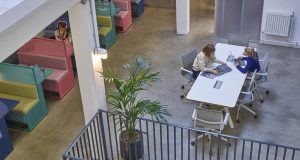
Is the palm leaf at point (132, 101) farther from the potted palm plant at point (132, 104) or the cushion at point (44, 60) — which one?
the cushion at point (44, 60)

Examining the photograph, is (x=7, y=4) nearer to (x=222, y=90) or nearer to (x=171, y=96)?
(x=222, y=90)

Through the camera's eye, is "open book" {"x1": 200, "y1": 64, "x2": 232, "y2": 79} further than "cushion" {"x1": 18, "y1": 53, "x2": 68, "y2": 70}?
No

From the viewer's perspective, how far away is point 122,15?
11977mm

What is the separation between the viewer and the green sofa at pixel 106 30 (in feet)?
36.7

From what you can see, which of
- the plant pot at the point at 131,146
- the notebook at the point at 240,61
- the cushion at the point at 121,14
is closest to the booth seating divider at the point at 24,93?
the plant pot at the point at 131,146

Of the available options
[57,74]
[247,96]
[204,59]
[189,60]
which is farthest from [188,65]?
[57,74]

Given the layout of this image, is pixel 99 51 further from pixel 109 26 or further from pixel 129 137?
pixel 109 26

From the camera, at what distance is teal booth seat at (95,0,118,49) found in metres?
11.2

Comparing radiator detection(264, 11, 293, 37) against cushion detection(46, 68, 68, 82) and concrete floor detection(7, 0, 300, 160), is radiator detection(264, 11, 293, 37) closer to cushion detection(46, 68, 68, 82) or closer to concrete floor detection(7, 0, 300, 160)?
concrete floor detection(7, 0, 300, 160)

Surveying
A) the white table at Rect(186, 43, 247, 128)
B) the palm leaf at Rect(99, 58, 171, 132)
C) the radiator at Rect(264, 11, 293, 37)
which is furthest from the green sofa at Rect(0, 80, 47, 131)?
the radiator at Rect(264, 11, 293, 37)

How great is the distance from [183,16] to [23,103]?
15.9ft

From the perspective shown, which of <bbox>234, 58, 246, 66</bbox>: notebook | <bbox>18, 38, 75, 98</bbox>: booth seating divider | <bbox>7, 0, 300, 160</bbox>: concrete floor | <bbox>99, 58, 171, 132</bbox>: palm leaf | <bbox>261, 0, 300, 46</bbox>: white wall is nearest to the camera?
<bbox>99, 58, 171, 132</bbox>: palm leaf

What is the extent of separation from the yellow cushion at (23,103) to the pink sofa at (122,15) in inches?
155

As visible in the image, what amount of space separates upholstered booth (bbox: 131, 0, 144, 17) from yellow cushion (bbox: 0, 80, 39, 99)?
4880 millimetres
